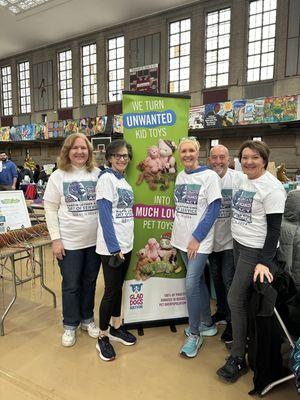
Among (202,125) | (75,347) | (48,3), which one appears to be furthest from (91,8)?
(75,347)

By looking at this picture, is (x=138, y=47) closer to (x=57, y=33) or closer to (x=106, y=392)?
(x=57, y=33)

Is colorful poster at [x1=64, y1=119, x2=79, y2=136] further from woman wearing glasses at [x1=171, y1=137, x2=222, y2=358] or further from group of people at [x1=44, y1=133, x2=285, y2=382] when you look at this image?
woman wearing glasses at [x1=171, y1=137, x2=222, y2=358]

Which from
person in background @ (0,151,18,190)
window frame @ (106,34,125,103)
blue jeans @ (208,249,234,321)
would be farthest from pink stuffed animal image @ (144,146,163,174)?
window frame @ (106,34,125,103)

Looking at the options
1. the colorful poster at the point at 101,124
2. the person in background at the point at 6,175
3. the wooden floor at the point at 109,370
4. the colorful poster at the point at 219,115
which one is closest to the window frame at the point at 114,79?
the colorful poster at the point at 101,124

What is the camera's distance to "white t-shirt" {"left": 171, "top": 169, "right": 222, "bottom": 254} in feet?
6.28

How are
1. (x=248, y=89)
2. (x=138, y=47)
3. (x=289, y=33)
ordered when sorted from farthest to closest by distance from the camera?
1. (x=138, y=47)
2. (x=248, y=89)
3. (x=289, y=33)

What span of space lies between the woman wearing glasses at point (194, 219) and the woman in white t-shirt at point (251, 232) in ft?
0.60

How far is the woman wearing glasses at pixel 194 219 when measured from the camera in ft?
6.25

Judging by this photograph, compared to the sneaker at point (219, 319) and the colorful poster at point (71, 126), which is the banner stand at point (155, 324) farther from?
the colorful poster at point (71, 126)

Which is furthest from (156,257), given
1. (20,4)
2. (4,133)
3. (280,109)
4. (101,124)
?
(4,133)

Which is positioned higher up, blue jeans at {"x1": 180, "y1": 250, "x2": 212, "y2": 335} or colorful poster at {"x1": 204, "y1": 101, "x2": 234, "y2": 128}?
colorful poster at {"x1": 204, "y1": 101, "x2": 234, "y2": 128}

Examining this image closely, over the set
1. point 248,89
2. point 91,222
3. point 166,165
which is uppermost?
point 248,89

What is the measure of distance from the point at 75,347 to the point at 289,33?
11.9 meters

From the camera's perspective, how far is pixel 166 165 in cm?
224
